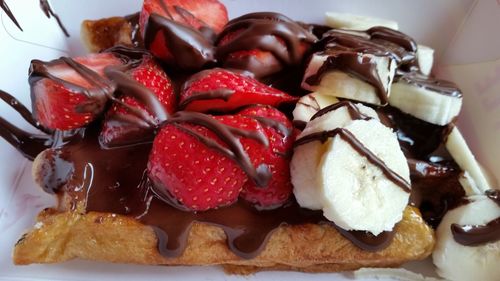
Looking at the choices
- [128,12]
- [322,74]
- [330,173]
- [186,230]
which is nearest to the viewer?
[330,173]

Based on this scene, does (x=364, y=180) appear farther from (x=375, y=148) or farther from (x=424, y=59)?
(x=424, y=59)

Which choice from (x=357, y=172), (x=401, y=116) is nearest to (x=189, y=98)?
(x=357, y=172)

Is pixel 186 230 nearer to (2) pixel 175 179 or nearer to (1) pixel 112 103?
(2) pixel 175 179

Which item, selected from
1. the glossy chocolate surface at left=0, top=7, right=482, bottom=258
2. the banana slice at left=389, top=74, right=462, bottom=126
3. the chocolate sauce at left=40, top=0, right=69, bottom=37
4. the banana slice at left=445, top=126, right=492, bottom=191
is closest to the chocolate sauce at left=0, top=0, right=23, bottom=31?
the chocolate sauce at left=40, top=0, right=69, bottom=37

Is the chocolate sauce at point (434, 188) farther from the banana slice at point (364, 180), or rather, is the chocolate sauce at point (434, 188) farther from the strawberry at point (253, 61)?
the strawberry at point (253, 61)

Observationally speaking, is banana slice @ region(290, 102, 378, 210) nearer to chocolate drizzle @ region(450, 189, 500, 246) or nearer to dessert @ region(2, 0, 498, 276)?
dessert @ region(2, 0, 498, 276)

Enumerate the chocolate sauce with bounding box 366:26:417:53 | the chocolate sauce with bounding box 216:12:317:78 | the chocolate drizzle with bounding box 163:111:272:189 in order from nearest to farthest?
the chocolate drizzle with bounding box 163:111:272:189 → the chocolate sauce with bounding box 216:12:317:78 → the chocolate sauce with bounding box 366:26:417:53

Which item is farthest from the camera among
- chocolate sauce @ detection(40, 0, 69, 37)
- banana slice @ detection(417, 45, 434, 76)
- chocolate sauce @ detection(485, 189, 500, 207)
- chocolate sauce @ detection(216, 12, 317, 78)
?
chocolate sauce @ detection(40, 0, 69, 37)

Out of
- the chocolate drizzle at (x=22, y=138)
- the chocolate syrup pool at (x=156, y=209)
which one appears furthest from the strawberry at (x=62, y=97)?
the chocolate drizzle at (x=22, y=138)
